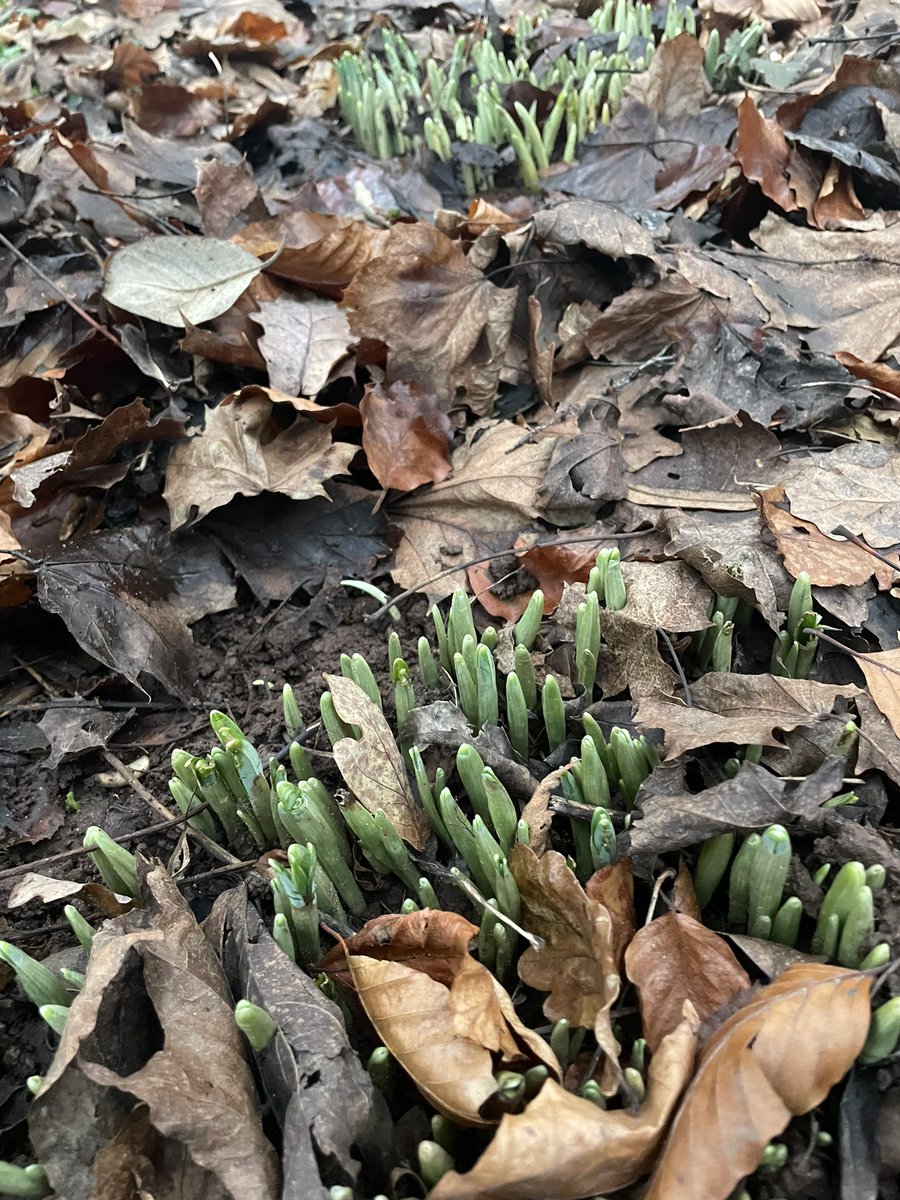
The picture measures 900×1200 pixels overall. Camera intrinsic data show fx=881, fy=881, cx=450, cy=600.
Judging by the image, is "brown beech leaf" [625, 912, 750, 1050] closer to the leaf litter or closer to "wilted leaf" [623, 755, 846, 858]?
the leaf litter

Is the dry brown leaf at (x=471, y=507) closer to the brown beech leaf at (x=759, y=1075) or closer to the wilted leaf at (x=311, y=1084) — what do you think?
the wilted leaf at (x=311, y=1084)

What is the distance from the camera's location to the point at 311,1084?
Answer: 1134 millimetres

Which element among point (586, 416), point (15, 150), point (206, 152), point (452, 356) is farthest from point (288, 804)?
Result: point (15, 150)

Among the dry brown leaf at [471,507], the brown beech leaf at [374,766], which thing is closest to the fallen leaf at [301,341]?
the dry brown leaf at [471,507]

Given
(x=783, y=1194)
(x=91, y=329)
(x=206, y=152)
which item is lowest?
(x=783, y=1194)

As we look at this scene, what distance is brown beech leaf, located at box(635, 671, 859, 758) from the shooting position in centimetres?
139

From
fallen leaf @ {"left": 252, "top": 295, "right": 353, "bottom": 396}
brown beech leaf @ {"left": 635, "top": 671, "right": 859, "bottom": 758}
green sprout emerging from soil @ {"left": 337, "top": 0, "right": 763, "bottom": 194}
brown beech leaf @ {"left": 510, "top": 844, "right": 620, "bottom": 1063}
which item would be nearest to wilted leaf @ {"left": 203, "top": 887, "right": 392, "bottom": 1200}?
brown beech leaf @ {"left": 510, "top": 844, "right": 620, "bottom": 1063}

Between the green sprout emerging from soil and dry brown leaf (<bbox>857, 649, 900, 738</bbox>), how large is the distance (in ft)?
7.89

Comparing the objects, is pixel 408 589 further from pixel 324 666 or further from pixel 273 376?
pixel 273 376

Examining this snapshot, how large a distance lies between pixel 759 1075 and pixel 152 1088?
2.41 feet

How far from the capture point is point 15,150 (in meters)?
3.66

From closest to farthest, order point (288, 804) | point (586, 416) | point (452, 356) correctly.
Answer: point (288, 804)
point (586, 416)
point (452, 356)

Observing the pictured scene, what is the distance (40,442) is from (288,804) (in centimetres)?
153

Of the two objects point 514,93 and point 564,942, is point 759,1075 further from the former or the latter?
point 514,93
